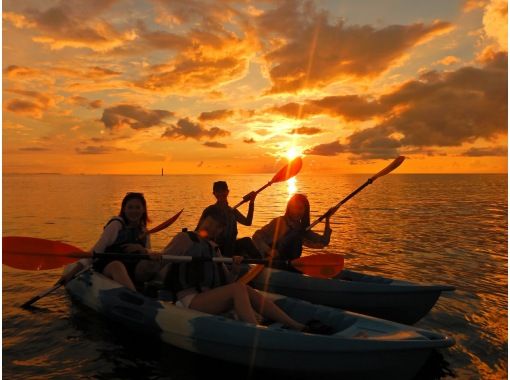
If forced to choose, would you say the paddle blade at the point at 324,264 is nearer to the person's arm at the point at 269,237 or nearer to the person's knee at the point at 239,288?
the person's arm at the point at 269,237

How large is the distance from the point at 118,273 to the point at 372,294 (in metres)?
4.47

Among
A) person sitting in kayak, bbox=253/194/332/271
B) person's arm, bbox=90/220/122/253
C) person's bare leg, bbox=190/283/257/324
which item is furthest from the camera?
person sitting in kayak, bbox=253/194/332/271

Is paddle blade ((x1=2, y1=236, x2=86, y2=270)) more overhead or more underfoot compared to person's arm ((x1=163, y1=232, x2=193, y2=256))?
more underfoot

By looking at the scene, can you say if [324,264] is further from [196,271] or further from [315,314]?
[196,271]

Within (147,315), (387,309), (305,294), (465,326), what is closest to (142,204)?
(147,315)

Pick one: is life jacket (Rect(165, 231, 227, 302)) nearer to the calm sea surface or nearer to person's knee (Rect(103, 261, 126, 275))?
the calm sea surface

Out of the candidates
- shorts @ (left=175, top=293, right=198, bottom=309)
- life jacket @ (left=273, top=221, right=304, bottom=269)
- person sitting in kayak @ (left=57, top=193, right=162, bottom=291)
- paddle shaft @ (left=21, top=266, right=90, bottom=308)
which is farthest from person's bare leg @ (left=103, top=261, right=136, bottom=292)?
life jacket @ (left=273, top=221, right=304, bottom=269)

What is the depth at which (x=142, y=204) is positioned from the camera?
692 cm

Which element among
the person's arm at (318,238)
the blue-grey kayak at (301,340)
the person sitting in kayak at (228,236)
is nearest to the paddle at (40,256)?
the person's arm at (318,238)

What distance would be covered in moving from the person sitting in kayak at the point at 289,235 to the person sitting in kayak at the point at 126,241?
238cm

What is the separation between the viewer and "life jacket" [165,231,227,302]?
5.80 meters

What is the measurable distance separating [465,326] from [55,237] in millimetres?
16087

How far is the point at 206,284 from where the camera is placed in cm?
590

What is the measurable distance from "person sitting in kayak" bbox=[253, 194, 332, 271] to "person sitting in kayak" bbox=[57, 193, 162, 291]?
7.82 feet
